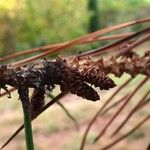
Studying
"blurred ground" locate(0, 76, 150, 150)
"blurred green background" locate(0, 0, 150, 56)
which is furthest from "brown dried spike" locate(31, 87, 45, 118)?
"blurred green background" locate(0, 0, 150, 56)

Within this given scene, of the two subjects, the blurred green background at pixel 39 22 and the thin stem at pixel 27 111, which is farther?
the blurred green background at pixel 39 22

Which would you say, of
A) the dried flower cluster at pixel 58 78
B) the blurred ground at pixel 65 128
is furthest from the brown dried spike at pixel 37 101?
the blurred ground at pixel 65 128

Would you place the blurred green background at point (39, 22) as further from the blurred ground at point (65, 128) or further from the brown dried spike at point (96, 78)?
the brown dried spike at point (96, 78)

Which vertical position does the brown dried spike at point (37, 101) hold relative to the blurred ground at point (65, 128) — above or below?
above

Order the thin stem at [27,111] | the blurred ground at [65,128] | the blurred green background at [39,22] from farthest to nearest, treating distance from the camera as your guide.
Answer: the blurred green background at [39,22]
the blurred ground at [65,128]
the thin stem at [27,111]

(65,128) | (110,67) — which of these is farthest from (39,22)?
(110,67)

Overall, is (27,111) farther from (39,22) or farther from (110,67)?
(39,22)

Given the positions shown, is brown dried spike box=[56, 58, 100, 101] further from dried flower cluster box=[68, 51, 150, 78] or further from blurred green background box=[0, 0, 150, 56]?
blurred green background box=[0, 0, 150, 56]

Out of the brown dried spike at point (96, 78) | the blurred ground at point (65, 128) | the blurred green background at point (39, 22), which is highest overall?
the brown dried spike at point (96, 78)
